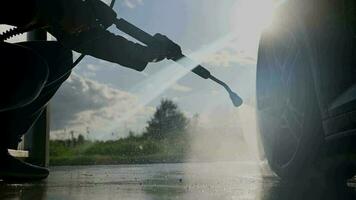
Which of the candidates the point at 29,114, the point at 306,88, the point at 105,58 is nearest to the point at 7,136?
the point at 29,114

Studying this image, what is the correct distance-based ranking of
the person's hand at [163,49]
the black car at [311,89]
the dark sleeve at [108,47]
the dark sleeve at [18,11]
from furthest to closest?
the black car at [311,89]
the person's hand at [163,49]
the dark sleeve at [108,47]
the dark sleeve at [18,11]

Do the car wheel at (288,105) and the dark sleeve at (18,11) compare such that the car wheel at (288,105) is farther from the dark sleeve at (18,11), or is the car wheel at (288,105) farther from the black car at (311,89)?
the dark sleeve at (18,11)

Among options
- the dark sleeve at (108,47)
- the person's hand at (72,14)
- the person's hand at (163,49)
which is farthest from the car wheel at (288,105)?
the person's hand at (72,14)

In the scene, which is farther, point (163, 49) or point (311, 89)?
point (311, 89)

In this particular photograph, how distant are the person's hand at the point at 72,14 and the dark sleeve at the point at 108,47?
10cm

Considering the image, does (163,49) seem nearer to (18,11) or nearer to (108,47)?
(108,47)

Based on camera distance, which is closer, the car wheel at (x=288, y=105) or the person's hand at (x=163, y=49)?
the person's hand at (x=163, y=49)

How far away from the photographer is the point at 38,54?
284 centimetres

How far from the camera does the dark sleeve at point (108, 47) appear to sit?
2.79 m

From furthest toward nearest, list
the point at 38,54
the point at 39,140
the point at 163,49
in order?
the point at 39,140
the point at 163,49
the point at 38,54

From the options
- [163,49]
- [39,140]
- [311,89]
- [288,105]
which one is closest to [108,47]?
[163,49]

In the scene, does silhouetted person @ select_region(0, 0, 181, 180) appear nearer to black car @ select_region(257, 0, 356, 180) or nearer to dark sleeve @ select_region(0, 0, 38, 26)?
dark sleeve @ select_region(0, 0, 38, 26)

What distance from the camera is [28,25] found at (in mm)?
2502

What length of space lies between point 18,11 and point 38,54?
0.43m
